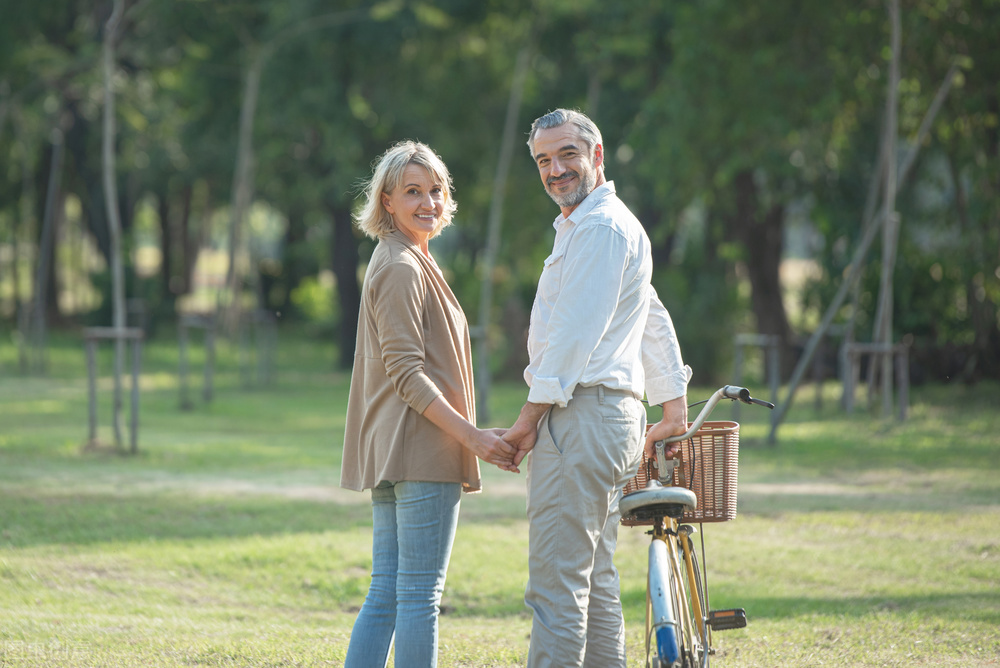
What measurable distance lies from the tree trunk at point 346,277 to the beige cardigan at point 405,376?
22.9 meters

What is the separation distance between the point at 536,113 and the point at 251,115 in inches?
218

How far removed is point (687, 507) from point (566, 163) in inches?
48.8

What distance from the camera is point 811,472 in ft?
38.5

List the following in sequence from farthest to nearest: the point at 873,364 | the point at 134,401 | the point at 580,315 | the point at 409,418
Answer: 1. the point at 873,364
2. the point at 134,401
3. the point at 409,418
4. the point at 580,315

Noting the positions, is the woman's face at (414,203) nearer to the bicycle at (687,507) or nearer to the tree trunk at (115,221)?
the bicycle at (687,507)

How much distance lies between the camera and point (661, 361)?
4320 millimetres

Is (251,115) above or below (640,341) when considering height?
above

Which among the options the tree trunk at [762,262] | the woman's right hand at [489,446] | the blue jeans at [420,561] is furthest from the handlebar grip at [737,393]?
the tree trunk at [762,262]

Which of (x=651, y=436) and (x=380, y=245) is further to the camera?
(x=651, y=436)

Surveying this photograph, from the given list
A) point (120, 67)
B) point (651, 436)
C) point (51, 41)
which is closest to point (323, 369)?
point (120, 67)

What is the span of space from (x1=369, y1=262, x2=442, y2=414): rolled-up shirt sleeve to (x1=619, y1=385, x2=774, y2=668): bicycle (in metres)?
0.79

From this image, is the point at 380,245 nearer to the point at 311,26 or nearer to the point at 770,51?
the point at 770,51

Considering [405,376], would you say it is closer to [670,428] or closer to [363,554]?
[670,428]

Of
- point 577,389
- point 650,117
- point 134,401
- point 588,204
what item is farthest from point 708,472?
point 650,117
